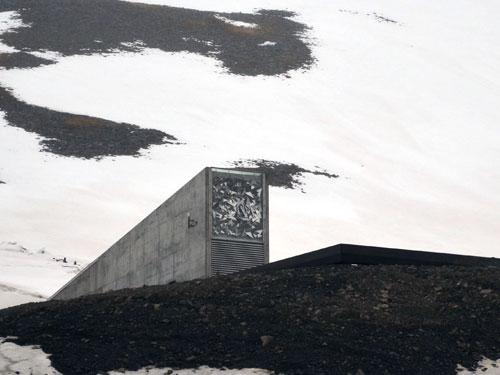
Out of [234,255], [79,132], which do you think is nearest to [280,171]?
Answer: [79,132]

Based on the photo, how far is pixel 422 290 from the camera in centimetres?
1407

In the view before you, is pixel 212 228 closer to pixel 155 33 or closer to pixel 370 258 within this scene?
pixel 370 258

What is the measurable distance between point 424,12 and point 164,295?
63.4 meters

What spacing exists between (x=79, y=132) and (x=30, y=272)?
1859 centimetres

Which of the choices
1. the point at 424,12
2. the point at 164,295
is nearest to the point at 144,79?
the point at 424,12

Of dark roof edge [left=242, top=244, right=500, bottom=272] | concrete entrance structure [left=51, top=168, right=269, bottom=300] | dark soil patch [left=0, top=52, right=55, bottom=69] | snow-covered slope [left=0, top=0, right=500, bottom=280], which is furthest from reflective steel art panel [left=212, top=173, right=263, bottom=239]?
dark soil patch [left=0, top=52, right=55, bottom=69]

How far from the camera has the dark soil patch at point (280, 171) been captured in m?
43.2

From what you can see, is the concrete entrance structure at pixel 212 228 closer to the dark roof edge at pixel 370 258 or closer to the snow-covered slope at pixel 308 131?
the dark roof edge at pixel 370 258

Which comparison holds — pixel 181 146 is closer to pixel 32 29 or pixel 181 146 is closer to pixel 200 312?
pixel 32 29

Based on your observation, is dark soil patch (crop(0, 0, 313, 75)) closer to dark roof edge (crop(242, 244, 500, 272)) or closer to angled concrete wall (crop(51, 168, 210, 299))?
angled concrete wall (crop(51, 168, 210, 299))

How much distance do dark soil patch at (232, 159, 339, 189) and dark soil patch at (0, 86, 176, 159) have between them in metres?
4.76

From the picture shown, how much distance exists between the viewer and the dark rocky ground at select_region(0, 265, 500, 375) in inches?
474

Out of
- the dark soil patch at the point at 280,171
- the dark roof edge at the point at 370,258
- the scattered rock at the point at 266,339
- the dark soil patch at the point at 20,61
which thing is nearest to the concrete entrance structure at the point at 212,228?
the dark roof edge at the point at 370,258

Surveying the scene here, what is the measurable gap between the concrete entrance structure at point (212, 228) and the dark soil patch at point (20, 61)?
3741 cm
